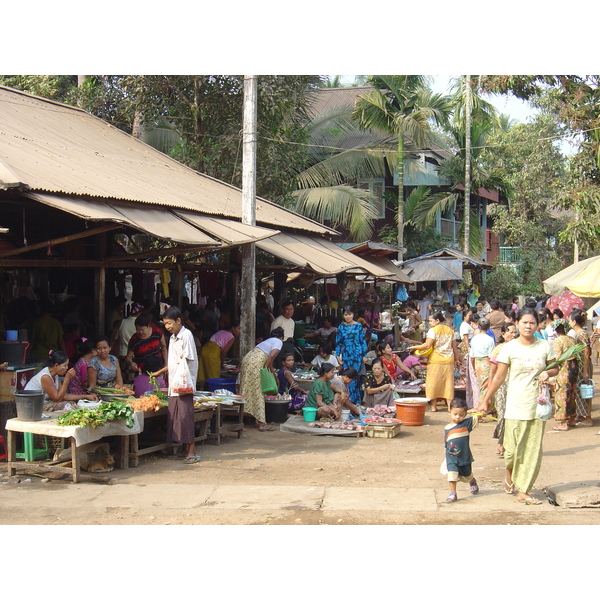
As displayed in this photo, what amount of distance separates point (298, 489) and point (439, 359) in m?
5.22

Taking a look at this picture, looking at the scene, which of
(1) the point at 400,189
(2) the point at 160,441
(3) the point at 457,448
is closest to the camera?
(3) the point at 457,448

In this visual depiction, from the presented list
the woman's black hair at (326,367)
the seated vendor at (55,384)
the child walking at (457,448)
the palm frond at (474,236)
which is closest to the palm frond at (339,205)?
the palm frond at (474,236)

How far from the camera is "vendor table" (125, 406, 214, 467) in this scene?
25.2 feet

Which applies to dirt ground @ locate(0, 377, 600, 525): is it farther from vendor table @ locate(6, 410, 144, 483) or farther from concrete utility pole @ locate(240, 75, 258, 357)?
concrete utility pole @ locate(240, 75, 258, 357)

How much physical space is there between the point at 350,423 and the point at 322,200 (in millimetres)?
13337

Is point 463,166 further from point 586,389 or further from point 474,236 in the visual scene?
point 586,389

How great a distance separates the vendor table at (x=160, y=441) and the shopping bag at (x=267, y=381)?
1.04m

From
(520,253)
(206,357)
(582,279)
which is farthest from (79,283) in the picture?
(520,253)

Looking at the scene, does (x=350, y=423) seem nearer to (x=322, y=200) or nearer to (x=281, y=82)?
(x=281, y=82)

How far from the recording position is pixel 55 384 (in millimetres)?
7879

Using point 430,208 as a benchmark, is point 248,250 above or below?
below

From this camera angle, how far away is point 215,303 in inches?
618

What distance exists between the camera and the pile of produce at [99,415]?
22.6ft

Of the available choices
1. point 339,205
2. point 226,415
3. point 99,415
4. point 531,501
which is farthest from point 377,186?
point 531,501
